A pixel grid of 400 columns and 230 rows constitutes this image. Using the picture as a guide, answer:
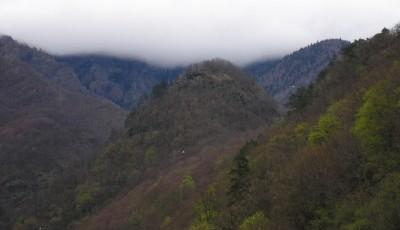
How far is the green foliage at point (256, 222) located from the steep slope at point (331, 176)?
0.14m

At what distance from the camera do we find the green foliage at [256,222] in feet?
265

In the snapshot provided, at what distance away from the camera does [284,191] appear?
82.3m

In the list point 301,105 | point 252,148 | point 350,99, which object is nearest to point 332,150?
point 350,99

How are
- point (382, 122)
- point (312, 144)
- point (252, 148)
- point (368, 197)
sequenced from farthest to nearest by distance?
point (252, 148)
point (312, 144)
point (382, 122)
point (368, 197)

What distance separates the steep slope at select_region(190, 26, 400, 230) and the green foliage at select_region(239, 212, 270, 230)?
141 millimetres

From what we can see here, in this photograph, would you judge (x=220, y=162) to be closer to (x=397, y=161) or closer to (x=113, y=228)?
(x=113, y=228)

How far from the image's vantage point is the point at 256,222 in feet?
272

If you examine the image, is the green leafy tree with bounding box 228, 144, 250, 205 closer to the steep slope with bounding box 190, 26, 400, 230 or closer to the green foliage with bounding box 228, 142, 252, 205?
the green foliage with bounding box 228, 142, 252, 205

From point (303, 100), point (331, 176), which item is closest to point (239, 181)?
point (331, 176)

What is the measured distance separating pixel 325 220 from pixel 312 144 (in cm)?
2453

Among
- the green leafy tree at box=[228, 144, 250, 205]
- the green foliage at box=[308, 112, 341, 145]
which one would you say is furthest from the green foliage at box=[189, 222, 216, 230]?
the green foliage at box=[308, 112, 341, 145]

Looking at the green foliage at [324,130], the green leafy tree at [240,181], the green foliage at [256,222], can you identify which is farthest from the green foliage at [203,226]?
the green foliage at [324,130]

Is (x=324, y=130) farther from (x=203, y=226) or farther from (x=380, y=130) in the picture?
(x=203, y=226)

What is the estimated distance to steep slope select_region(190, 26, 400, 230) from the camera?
228 feet
